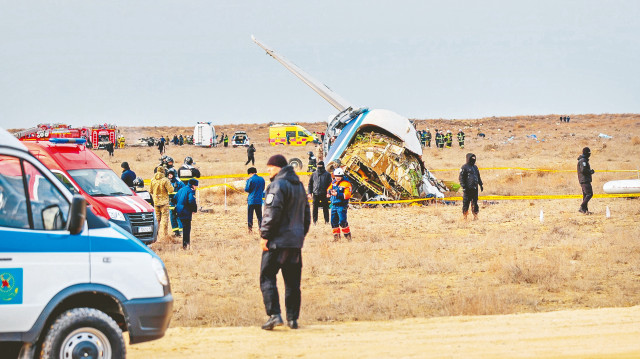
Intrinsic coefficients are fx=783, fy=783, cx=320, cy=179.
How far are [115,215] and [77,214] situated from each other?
351 inches

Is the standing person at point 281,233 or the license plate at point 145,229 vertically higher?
the standing person at point 281,233

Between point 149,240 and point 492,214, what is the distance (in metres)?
11.6

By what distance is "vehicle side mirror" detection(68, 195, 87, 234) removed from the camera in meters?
6.25

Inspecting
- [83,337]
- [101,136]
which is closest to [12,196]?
[83,337]

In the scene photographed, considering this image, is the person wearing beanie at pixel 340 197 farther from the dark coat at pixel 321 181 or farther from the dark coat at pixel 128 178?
the dark coat at pixel 128 178

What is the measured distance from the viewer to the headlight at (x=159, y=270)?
6.72 meters

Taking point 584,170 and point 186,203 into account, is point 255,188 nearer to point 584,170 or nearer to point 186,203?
point 186,203

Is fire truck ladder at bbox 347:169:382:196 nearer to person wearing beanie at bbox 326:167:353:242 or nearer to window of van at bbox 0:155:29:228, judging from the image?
person wearing beanie at bbox 326:167:353:242

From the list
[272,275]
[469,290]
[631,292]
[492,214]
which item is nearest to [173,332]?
[272,275]

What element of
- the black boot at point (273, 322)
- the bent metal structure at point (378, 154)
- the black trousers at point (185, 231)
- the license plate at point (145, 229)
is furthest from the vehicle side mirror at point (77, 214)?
the bent metal structure at point (378, 154)

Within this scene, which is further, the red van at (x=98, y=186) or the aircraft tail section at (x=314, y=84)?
the aircraft tail section at (x=314, y=84)

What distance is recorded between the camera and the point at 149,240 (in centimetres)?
1562

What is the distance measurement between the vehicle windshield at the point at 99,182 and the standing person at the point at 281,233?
25.1 ft

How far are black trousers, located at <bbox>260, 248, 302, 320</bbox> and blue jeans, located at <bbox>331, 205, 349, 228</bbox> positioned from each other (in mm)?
8100
